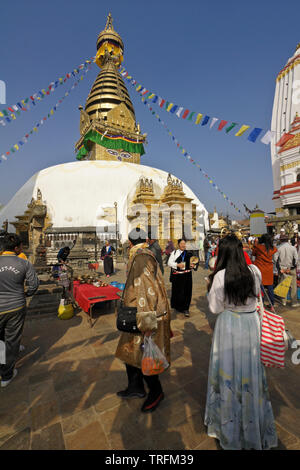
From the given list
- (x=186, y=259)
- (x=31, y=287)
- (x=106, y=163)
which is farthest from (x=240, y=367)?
(x=106, y=163)

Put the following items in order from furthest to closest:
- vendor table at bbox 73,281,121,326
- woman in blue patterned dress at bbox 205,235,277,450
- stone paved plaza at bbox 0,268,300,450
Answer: vendor table at bbox 73,281,121,326 < stone paved plaza at bbox 0,268,300,450 < woman in blue patterned dress at bbox 205,235,277,450

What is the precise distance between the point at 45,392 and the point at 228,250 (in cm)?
276

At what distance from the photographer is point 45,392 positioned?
258 cm

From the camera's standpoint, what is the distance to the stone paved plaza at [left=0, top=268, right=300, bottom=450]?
1915 millimetres

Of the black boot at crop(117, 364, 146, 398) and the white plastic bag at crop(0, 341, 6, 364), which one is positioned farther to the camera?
the white plastic bag at crop(0, 341, 6, 364)

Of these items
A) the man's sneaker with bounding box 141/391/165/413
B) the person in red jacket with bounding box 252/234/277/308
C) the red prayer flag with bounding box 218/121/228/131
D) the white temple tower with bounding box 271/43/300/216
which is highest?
the white temple tower with bounding box 271/43/300/216

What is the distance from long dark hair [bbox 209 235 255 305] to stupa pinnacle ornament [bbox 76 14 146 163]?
27473 millimetres

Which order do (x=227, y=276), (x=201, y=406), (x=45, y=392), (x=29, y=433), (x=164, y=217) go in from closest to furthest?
(x=227, y=276)
(x=29, y=433)
(x=201, y=406)
(x=45, y=392)
(x=164, y=217)

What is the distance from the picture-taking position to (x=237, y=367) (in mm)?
1790

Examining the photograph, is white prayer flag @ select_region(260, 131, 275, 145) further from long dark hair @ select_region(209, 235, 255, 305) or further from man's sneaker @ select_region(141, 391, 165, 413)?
man's sneaker @ select_region(141, 391, 165, 413)

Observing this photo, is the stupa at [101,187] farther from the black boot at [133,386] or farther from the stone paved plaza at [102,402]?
the black boot at [133,386]

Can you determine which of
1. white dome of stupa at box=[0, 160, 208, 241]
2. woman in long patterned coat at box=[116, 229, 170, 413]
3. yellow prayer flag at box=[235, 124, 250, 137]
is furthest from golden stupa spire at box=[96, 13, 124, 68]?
woman in long patterned coat at box=[116, 229, 170, 413]
